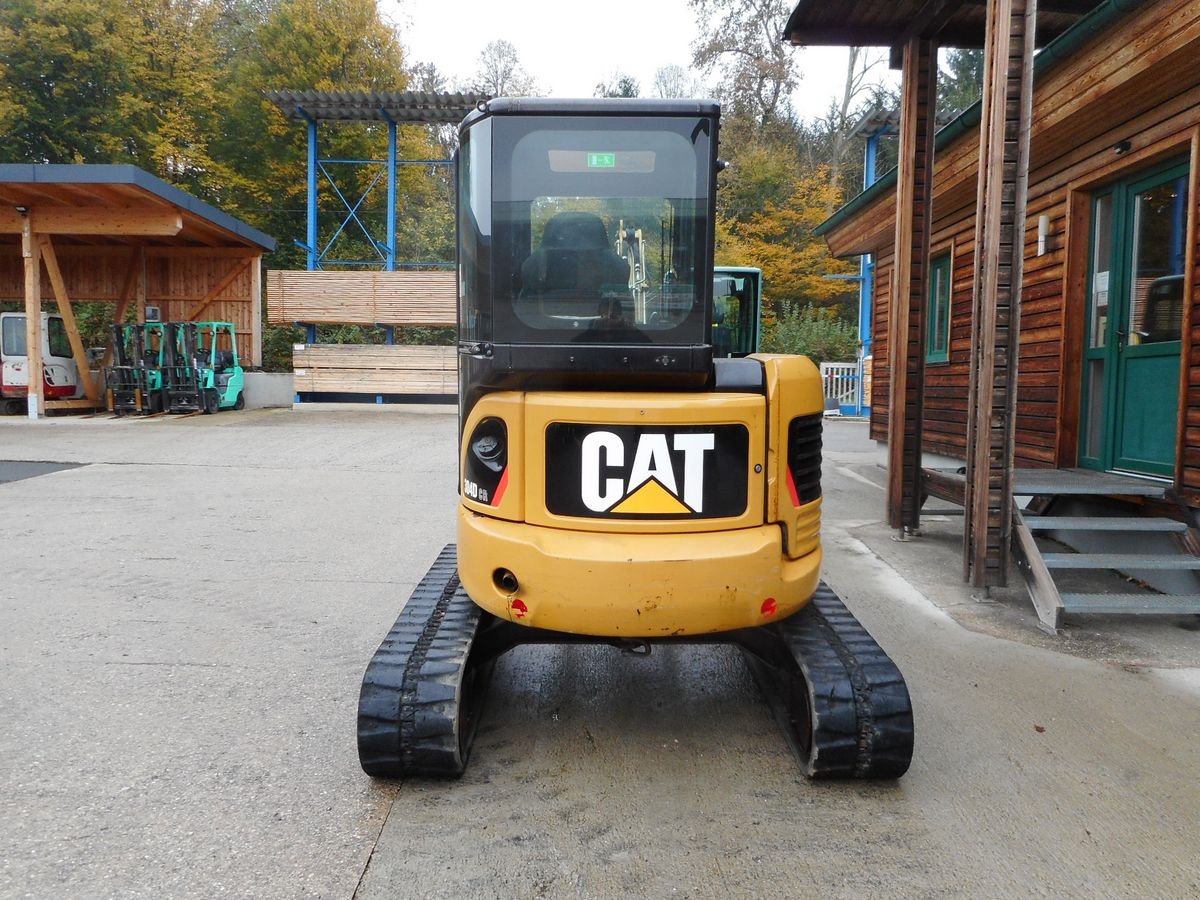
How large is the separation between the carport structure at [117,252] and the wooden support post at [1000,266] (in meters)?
16.1

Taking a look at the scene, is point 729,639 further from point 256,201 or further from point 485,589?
point 256,201

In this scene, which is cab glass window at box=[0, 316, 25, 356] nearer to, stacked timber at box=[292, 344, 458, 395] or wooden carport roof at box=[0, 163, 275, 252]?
wooden carport roof at box=[0, 163, 275, 252]

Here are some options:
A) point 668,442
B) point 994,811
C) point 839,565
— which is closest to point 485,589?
point 668,442

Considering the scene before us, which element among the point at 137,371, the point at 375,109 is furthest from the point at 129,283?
the point at 375,109

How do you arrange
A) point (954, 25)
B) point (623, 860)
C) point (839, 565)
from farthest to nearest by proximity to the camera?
point (954, 25), point (839, 565), point (623, 860)

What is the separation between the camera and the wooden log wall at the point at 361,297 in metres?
23.6

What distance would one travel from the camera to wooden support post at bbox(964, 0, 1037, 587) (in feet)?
17.9

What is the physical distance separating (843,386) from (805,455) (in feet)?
78.0

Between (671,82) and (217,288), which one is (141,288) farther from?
(671,82)

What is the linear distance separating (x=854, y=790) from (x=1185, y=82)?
5.25 m

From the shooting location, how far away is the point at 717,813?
2.97 meters

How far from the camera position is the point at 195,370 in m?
20.7

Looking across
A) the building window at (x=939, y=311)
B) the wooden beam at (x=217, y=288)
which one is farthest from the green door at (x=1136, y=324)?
the wooden beam at (x=217, y=288)

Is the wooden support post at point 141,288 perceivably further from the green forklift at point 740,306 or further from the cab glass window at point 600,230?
the cab glass window at point 600,230
